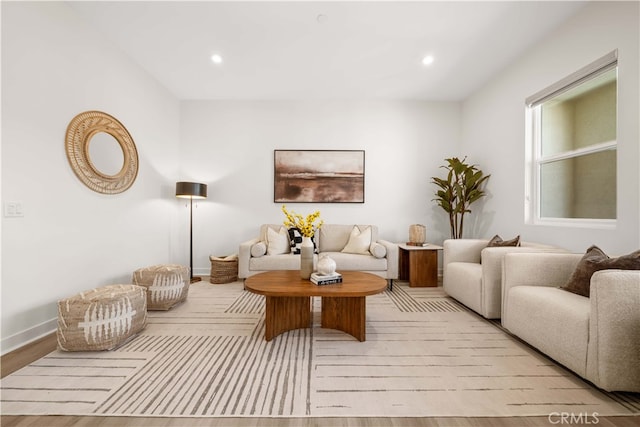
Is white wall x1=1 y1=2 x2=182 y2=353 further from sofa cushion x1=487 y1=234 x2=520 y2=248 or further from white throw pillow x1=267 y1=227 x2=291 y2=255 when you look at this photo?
sofa cushion x1=487 y1=234 x2=520 y2=248

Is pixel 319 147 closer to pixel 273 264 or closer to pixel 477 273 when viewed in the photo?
pixel 273 264

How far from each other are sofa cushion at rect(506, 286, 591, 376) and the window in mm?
1058

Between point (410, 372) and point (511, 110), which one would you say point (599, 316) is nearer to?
point (410, 372)

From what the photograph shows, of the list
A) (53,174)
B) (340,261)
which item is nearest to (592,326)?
(340,261)

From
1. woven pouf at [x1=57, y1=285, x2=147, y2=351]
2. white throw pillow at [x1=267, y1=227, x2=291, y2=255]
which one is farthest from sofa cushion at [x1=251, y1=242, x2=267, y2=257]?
woven pouf at [x1=57, y1=285, x2=147, y2=351]

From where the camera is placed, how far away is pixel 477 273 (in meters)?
2.66

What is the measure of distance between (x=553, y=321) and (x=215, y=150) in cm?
456

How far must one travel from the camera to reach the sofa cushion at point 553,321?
1579mm

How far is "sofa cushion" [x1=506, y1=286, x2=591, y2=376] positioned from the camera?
1579mm

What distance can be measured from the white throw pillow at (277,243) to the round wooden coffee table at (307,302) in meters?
1.40

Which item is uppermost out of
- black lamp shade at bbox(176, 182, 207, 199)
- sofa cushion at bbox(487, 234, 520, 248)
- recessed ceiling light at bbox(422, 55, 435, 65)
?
recessed ceiling light at bbox(422, 55, 435, 65)

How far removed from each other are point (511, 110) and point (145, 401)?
4.43 metres

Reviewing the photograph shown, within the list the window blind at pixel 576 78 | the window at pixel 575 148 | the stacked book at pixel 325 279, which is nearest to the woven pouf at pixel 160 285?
the stacked book at pixel 325 279

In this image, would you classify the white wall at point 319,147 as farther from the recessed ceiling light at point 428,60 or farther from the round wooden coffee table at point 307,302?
the round wooden coffee table at point 307,302
